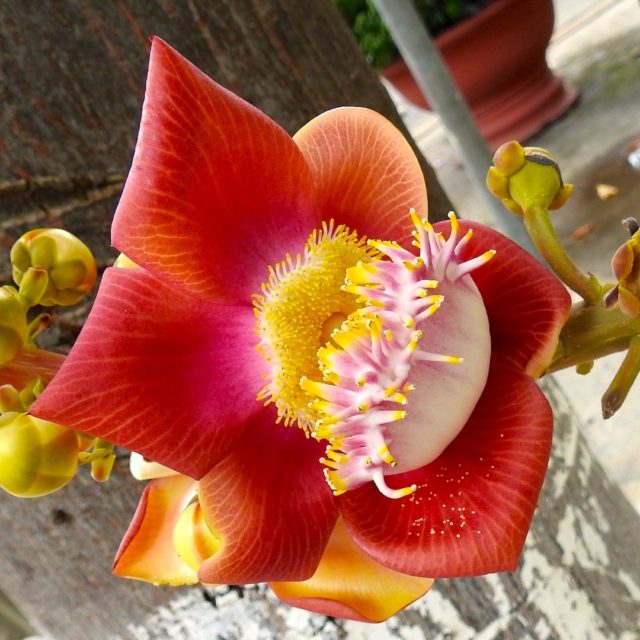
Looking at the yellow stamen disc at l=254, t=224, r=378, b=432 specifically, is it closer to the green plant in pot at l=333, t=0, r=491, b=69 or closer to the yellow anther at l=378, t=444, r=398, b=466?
the yellow anther at l=378, t=444, r=398, b=466

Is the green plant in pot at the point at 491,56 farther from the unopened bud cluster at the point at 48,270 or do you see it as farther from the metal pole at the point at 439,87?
the unopened bud cluster at the point at 48,270

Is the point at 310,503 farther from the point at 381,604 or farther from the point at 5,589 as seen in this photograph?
the point at 5,589

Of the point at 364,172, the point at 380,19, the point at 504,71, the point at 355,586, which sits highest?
the point at 364,172

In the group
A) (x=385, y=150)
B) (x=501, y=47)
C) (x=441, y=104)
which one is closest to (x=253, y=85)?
(x=385, y=150)

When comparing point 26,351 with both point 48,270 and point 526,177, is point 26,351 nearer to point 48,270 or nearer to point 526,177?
point 48,270

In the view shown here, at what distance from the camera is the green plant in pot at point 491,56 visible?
212 cm

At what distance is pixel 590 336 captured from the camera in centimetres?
24

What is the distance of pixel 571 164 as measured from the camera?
2.03 meters

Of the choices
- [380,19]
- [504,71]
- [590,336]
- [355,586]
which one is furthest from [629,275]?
[504,71]

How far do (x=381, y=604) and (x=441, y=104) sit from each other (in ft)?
3.41

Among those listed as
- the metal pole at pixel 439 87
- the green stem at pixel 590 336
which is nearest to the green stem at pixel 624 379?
the green stem at pixel 590 336

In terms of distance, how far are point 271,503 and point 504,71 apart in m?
2.18

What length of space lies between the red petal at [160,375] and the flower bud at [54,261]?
0.04 meters

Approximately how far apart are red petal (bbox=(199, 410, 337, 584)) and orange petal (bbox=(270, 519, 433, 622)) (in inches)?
0.7
